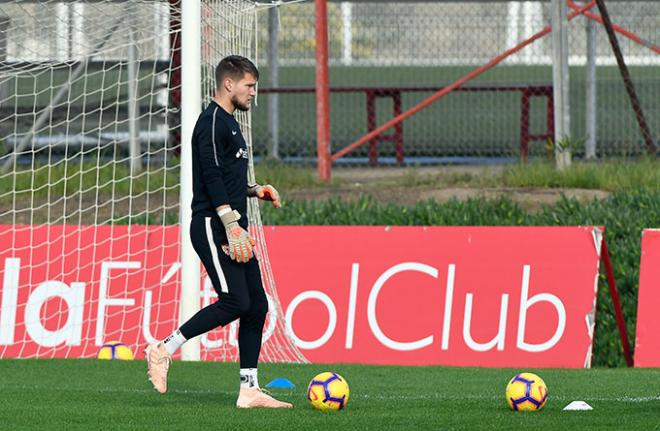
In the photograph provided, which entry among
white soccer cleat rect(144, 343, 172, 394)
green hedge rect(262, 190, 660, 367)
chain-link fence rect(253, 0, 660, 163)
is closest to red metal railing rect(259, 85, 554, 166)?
chain-link fence rect(253, 0, 660, 163)

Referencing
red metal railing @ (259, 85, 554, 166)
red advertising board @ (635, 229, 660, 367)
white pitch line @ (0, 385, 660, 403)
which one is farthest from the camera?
red metal railing @ (259, 85, 554, 166)

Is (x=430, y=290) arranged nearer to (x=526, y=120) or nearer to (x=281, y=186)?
(x=281, y=186)

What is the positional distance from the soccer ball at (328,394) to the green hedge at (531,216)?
594 cm

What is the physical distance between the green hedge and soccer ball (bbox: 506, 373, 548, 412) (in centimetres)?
563

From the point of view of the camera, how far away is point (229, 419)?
757 cm

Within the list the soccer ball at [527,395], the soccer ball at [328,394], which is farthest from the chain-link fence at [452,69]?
the soccer ball at [328,394]

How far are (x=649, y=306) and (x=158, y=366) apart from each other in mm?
5096

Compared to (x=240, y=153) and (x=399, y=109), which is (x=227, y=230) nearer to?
(x=240, y=153)

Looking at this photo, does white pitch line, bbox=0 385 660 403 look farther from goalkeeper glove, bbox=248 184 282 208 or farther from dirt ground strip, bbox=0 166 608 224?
dirt ground strip, bbox=0 166 608 224

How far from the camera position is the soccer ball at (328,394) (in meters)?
7.91

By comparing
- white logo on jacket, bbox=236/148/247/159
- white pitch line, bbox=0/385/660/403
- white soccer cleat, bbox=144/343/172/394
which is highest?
white logo on jacket, bbox=236/148/247/159

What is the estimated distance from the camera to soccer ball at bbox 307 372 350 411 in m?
7.91

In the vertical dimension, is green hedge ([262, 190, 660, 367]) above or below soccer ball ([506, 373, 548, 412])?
above

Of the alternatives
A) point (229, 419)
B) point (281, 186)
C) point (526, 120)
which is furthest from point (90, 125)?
point (229, 419)
